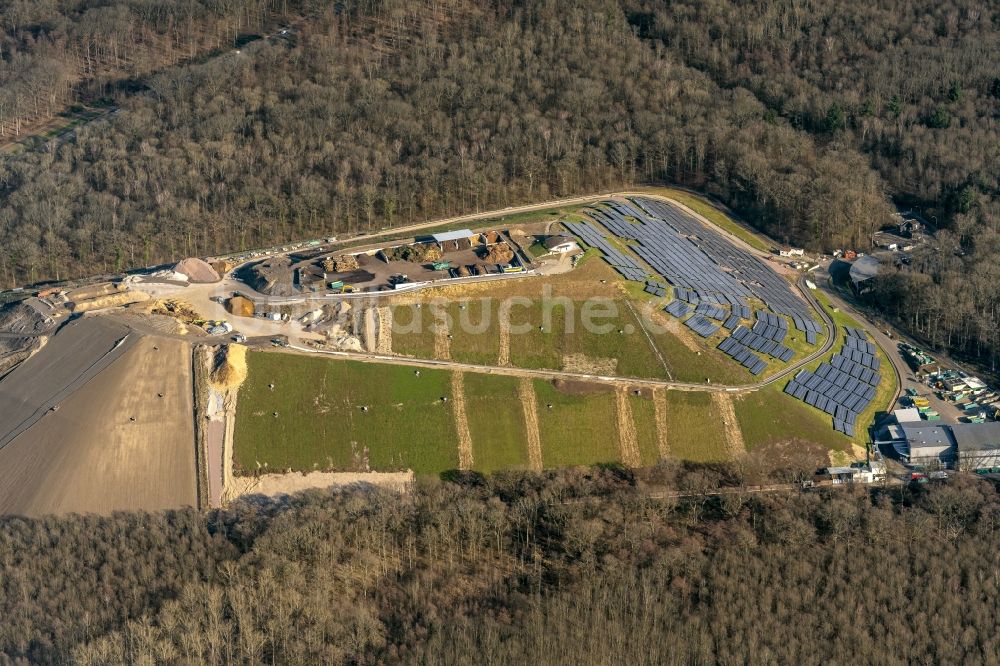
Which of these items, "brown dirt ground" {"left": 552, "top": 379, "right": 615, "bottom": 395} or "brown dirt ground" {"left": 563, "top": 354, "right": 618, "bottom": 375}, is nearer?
"brown dirt ground" {"left": 552, "top": 379, "right": 615, "bottom": 395}

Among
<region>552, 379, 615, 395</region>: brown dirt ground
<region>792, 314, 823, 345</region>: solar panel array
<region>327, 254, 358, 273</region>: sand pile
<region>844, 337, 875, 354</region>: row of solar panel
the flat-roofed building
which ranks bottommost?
the flat-roofed building

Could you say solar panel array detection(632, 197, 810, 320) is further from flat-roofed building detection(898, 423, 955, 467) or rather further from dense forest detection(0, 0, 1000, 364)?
flat-roofed building detection(898, 423, 955, 467)

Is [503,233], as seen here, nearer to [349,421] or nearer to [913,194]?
[349,421]

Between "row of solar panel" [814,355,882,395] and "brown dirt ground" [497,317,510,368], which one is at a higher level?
"brown dirt ground" [497,317,510,368]

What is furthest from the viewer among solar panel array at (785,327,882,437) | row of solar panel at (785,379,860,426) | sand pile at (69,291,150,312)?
sand pile at (69,291,150,312)

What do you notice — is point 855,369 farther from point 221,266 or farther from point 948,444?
point 221,266

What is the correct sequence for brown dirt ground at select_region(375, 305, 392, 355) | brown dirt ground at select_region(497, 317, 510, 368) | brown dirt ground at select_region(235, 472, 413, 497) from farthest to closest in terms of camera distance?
brown dirt ground at select_region(497, 317, 510, 368)
brown dirt ground at select_region(375, 305, 392, 355)
brown dirt ground at select_region(235, 472, 413, 497)

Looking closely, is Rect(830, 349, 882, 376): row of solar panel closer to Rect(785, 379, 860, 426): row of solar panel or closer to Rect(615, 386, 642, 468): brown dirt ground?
Rect(785, 379, 860, 426): row of solar panel

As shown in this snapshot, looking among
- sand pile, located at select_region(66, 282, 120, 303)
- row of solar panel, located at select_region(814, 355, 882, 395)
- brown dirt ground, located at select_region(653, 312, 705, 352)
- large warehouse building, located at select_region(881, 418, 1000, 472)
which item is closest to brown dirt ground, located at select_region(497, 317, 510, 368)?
brown dirt ground, located at select_region(653, 312, 705, 352)
